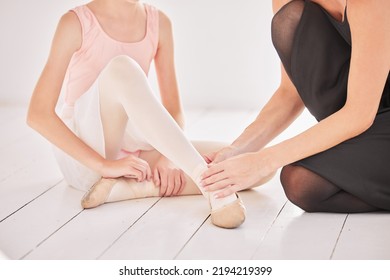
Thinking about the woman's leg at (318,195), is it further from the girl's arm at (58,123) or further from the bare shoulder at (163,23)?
the bare shoulder at (163,23)

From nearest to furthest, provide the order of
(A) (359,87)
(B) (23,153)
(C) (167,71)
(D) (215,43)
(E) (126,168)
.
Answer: (A) (359,87) → (E) (126,168) → (C) (167,71) → (B) (23,153) → (D) (215,43)

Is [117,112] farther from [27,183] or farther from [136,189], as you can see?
[27,183]

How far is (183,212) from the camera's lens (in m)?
1.88

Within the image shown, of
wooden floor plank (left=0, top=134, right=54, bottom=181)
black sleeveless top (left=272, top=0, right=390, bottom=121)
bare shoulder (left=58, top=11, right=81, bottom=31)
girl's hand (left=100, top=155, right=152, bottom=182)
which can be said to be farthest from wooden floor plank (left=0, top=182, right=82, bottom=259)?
black sleeveless top (left=272, top=0, right=390, bottom=121)

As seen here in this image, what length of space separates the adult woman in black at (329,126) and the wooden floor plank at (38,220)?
355mm

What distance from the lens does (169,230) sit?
69.2 inches

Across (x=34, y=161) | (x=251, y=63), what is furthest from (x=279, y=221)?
(x=251, y=63)

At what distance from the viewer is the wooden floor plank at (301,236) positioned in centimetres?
160

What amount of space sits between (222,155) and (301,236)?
11.7 inches

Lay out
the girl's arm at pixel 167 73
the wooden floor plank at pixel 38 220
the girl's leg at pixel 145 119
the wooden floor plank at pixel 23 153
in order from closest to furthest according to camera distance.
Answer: the wooden floor plank at pixel 38 220 → the girl's leg at pixel 145 119 → the girl's arm at pixel 167 73 → the wooden floor plank at pixel 23 153

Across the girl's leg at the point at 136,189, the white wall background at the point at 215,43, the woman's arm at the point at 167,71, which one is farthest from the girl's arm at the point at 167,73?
the white wall background at the point at 215,43

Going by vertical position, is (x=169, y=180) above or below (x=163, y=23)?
below

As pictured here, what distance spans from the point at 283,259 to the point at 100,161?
0.56 meters

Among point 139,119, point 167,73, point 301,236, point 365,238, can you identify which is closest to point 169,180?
point 139,119
